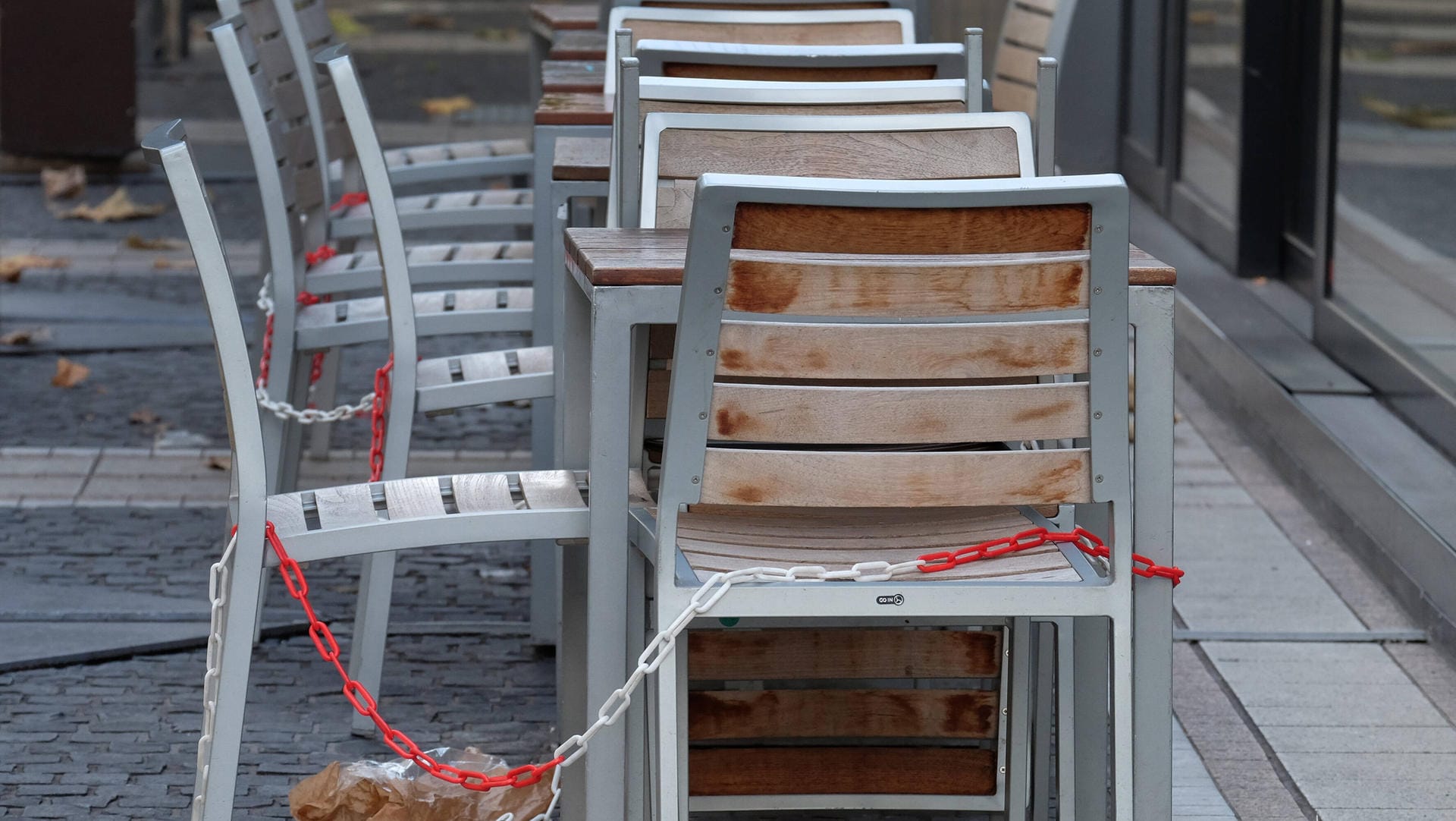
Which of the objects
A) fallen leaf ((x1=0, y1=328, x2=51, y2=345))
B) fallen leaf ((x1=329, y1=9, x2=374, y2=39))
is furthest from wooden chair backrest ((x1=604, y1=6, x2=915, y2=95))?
fallen leaf ((x1=329, y1=9, x2=374, y2=39))

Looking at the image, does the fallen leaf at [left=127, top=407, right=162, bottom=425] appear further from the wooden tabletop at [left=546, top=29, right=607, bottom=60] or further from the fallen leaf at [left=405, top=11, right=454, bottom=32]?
the fallen leaf at [left=405, top=11, right=454, bottom=32]

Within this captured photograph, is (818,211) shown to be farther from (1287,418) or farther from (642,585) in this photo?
(1287,418)

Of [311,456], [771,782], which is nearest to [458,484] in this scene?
[771,782]

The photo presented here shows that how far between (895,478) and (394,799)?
968 millimetres

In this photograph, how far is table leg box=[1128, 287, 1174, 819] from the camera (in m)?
2.21

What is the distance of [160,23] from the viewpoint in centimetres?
1338

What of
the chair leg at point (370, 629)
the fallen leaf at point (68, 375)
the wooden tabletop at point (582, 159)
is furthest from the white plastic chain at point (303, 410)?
the fallen leaf at point (68, 375)

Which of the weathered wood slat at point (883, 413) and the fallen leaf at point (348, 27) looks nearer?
the weathered wood slat at point (883, 413)

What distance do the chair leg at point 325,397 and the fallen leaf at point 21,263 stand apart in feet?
8.07

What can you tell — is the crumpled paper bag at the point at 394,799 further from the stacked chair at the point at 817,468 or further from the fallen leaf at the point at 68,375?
the fallen leaf at the point at 68,375

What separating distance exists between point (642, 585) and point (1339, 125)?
154 inches

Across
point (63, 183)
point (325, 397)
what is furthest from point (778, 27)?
point (63, 183)

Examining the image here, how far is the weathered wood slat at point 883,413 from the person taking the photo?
205 centimetres

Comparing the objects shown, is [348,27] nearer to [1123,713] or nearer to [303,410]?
[303,410]
